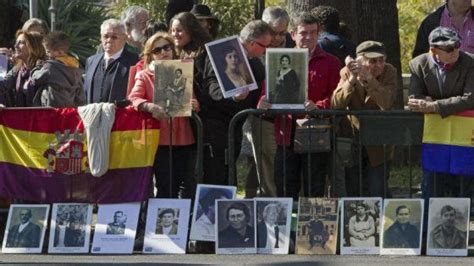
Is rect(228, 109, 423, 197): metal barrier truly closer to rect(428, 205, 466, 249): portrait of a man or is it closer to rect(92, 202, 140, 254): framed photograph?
rect(428, 205, 466, 249): portrait of a man

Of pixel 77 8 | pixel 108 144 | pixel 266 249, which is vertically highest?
pixel 77 8

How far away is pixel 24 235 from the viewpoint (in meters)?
11.9

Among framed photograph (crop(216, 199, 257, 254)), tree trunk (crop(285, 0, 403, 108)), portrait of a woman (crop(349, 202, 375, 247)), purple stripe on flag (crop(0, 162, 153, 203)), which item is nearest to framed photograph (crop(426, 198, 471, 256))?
portrait of a woman (crop(349, 202, 375, 247))

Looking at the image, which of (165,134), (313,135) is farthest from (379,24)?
(165,134)

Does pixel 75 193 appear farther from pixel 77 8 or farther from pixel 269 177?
pixel 77 8

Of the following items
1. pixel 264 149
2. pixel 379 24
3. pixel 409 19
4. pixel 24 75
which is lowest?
pixel 264 149

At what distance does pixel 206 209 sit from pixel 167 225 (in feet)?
1.16

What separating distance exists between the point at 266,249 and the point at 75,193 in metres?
1.76

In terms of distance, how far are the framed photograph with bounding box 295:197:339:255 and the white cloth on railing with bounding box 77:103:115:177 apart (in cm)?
172

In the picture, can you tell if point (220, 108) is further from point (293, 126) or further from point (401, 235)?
point (401, 235)

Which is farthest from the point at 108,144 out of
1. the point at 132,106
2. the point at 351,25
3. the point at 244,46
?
the point at 351,25

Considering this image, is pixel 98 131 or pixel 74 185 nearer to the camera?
pixel 98 131

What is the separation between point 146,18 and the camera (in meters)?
13.9

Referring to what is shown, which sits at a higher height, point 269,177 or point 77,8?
point 77,8
